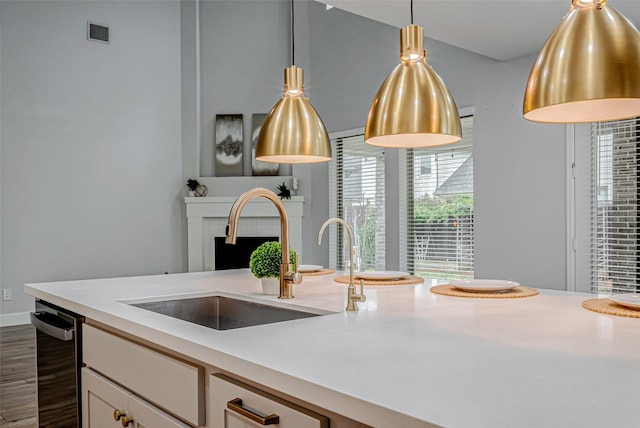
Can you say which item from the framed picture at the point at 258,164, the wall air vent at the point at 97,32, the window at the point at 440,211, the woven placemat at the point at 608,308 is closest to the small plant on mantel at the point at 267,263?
the woven placemat at the point at 608,308

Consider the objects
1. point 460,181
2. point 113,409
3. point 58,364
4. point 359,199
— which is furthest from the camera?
point 359,199

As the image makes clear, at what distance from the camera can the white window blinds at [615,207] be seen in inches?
150

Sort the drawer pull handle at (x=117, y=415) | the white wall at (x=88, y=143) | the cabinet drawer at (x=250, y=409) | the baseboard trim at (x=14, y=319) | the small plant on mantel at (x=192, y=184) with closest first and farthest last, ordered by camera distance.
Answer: the cabinet drawer at (x=250, y=409) → the drawer pull handle at (x=117, y=415) → the baseboard trim at (x=14, y=319) → the white wall at (x=88, y=143) → the small plant on mantel at (x=192, y=184)

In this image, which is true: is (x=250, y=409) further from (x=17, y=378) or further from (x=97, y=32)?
(x=97, y=32)

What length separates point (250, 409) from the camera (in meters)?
1.11

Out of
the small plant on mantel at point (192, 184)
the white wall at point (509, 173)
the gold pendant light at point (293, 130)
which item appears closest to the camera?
the gold pendant light at point (293, 130)

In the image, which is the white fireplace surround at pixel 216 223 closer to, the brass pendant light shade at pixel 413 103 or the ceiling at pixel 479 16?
the ceiling at pixel 479 16

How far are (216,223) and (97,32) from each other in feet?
8.87

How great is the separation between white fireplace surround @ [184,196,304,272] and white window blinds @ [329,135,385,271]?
0.53 m

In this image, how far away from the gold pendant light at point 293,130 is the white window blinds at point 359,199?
3275mm

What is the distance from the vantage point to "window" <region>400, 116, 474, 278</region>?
16.1ft

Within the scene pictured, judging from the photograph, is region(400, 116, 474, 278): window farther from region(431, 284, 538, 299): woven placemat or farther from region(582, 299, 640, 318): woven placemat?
region(582, 299, 640, 318): woven placemat

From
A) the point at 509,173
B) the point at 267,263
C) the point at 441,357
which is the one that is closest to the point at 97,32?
the point at 509,173

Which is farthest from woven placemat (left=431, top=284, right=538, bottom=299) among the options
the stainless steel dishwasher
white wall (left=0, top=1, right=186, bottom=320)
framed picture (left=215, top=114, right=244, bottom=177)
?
white wall (left=0, top=1, right=186, bottom=320)
